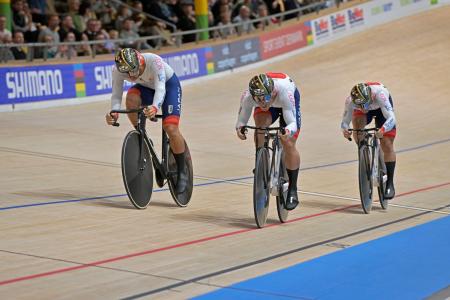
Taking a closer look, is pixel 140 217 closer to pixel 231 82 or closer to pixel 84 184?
pixel 84 184

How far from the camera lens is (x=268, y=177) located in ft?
22.1

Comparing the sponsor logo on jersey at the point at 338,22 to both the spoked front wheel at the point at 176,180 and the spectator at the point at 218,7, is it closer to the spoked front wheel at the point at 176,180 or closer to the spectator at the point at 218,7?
the spectator at the point at 218,7

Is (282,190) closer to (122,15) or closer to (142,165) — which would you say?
(142,165)

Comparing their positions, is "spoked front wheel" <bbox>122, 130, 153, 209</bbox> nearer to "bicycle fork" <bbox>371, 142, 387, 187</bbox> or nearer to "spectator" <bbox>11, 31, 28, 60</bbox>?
"bicycle fork" <bbox>371, 142, 387, 187</bbox>

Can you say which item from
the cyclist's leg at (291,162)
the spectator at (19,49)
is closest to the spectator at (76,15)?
the spectator at (19,49)

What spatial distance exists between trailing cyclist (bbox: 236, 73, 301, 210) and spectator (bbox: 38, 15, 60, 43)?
719cm

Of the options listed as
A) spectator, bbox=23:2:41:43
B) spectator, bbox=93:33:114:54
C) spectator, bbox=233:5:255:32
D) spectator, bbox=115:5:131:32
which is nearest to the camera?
spectator, bbox=23:2:41:43

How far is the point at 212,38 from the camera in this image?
57.5 feet

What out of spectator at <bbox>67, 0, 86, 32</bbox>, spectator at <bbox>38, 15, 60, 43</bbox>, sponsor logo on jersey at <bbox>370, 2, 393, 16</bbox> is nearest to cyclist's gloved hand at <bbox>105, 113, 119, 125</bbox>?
spectator at <bbox>38, 15, 60, 43</bbox>

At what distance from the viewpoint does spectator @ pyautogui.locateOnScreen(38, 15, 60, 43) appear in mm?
13547

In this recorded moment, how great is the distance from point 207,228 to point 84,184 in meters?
2.01

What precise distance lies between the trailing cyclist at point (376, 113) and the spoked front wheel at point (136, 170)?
6.12ft

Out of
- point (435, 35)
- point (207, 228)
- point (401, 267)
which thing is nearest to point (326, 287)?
point (401, 267)

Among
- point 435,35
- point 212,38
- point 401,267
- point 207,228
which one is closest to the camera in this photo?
point 401,267
